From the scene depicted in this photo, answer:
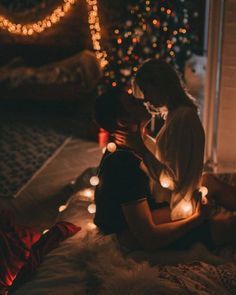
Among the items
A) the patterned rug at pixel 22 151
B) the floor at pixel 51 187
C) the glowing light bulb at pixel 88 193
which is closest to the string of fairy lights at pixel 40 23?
the patterned rug at pixel 22 151

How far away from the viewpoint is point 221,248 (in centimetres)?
212

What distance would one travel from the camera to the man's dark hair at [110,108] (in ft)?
6.23

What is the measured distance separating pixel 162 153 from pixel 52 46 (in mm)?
4769

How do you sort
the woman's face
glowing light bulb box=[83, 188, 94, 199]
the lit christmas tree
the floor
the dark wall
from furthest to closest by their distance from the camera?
the dark wall → the lit christmas tree → the floor → glowing light bulb box=[83, 188, 94, 199] → the woman's face

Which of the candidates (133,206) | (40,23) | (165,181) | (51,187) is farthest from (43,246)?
(40,23)

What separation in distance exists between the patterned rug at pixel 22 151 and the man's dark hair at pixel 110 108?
196 cm

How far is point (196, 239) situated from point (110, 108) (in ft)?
2.39

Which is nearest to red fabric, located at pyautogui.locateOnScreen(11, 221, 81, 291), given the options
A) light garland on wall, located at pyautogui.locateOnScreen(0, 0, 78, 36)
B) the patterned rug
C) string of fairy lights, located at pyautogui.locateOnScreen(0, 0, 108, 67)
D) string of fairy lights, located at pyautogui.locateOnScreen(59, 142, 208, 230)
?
string of fairy lights, located at pyautogui.locateOnScreen(59, 142, 208, 230)

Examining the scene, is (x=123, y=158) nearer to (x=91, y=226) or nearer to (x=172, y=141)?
Answer: (x=172, y=141)

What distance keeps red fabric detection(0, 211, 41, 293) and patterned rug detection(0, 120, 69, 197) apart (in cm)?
106

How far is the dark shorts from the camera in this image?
207cm

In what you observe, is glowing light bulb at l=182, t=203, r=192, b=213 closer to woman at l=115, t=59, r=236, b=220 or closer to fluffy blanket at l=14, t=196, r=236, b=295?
woman at l=115, t=59, r=236, b=220

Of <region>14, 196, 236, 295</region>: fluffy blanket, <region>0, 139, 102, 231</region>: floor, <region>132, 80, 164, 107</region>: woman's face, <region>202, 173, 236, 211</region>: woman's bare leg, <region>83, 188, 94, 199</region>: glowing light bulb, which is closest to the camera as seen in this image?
<region>14, 196, 236, 295</region>: fluffy blanket

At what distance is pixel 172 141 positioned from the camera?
1988 millimetres
